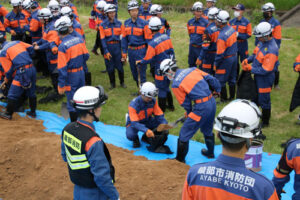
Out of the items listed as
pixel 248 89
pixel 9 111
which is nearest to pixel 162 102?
pixel 248 89

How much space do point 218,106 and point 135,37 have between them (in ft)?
9.67

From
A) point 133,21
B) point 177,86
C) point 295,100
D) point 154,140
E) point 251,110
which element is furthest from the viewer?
point 133,21

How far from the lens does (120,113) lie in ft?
27.5

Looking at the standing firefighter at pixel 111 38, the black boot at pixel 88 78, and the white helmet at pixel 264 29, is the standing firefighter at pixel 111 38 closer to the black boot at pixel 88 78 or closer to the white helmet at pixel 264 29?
the black boot at pixel 88 78

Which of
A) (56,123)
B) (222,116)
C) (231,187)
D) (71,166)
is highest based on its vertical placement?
(222,116)

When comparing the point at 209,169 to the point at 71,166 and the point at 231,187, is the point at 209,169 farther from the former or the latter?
the point at 71,166

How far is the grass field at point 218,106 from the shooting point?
723 centimetres

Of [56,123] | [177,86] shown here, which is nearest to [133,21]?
[56,123]

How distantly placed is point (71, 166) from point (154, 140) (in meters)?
3.09

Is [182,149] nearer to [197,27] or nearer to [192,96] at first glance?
[192,96]

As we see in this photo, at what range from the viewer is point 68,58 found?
695cm

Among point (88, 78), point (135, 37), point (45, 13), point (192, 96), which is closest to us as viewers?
point (192, 96)

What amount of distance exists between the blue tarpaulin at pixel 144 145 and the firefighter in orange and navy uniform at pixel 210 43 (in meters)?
2.88

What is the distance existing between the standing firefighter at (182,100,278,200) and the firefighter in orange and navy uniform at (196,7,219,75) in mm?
6412
